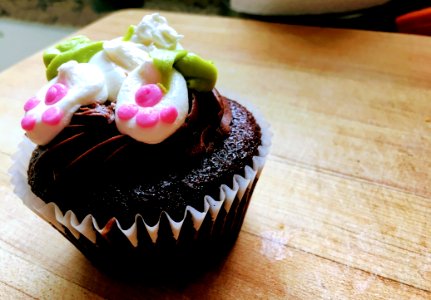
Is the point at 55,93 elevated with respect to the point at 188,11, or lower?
elevated

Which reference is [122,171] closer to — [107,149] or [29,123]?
[107,149]

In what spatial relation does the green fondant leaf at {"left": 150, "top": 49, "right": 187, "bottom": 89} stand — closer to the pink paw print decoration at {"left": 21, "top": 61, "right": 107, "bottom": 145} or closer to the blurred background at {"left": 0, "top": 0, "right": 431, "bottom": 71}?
the pink paw print decoration at {"left": 21, "top": 61, "right": 107, "bottom": 145}

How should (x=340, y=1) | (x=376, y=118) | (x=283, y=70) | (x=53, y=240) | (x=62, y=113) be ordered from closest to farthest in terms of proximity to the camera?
1. (x=62, y=113)
2. (x=53, y=240)
3. (x=376, y=118)
4. (x=283, y=70)
5. (x=340, y=1)

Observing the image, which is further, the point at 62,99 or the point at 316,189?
the point at 316,189

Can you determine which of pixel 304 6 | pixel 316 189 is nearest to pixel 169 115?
A: pixel 316 189

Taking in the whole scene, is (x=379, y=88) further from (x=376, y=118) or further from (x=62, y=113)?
(x=62, y=113)

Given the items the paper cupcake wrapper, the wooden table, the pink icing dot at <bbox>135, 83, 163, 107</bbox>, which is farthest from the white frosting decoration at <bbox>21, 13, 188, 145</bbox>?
the wooden table

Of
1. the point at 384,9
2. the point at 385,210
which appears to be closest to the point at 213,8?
the point at 384,9
